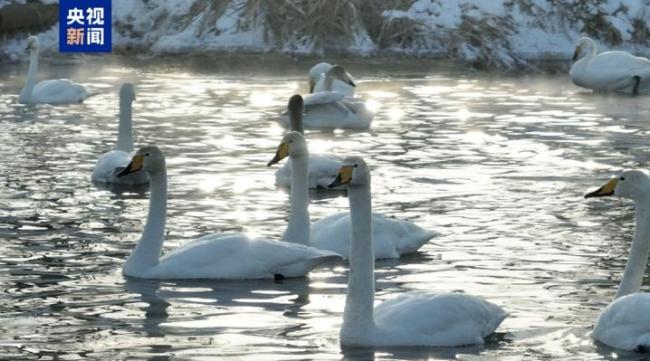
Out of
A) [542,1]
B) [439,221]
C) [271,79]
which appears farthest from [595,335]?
[542,1]

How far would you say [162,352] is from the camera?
9281 mm

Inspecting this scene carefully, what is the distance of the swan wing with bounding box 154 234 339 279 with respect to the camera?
11.4m

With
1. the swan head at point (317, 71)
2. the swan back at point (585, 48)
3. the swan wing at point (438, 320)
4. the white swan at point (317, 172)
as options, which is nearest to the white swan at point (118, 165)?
the white swan at point (317, 172)

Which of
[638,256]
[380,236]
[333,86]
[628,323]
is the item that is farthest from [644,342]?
[333,86]

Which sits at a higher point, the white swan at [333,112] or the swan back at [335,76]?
the swan back at [335,76]

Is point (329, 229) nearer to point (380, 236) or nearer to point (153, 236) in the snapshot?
point (380, 236)

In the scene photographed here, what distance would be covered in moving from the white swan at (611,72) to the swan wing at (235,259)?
17.3m

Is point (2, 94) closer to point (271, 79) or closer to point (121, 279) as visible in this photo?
point (271, 79)

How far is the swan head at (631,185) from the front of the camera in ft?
33.3

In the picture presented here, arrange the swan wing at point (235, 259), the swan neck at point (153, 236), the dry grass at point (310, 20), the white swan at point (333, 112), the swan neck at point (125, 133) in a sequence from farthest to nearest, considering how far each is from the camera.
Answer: the dry grass at point (310, 20) < the white swan at point (333, 112) < the swan neck at point (125, 133) < the swan neck at point (153, 236) < the swan wing at point (235, 259)

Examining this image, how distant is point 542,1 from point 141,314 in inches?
979

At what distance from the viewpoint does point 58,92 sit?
25.1 meters

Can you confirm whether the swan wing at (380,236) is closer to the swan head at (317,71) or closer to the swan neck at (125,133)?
the swan neck at (125,133)

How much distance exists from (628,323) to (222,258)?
327 centimetres
